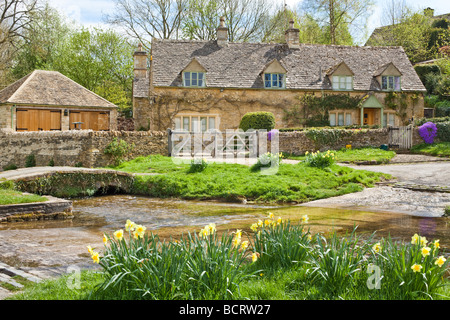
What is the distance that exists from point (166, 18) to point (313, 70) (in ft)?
62.3

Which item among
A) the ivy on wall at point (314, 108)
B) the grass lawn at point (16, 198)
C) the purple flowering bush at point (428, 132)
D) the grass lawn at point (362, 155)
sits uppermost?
the ivy on wall at point (314, 108)

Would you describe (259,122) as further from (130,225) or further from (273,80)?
(130,225)

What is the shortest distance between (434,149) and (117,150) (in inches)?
703

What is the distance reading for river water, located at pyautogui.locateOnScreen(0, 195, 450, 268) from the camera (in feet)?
25.3

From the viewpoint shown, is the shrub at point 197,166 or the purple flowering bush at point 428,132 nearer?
the shrub at point 197,166

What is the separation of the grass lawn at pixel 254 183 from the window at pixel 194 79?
1388cm

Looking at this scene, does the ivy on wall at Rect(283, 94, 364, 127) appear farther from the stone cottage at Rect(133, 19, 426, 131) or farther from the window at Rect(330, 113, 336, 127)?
the window at Rect(330, 113, 336, 127)

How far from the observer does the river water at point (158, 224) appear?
770cm

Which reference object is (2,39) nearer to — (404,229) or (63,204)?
(63,204)

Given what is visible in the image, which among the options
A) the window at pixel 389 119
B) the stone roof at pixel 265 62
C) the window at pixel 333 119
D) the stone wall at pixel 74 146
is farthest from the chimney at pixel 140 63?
the window at pixel 389 119

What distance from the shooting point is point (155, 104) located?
3083cm

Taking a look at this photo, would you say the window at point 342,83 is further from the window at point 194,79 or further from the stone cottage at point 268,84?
the window at point 194,79

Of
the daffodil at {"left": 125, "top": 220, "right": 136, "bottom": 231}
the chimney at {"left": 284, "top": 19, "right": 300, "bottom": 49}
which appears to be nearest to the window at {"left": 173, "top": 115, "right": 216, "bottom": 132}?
the chimney at {"left": 284, "top": 19, "right": 300, "bottom": 49}

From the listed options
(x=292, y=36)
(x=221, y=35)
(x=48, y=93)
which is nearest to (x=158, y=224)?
(x=48, y=93)
